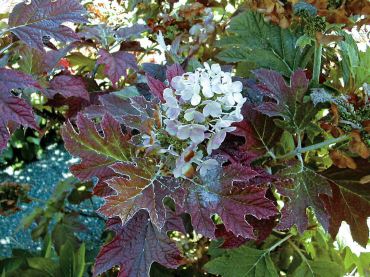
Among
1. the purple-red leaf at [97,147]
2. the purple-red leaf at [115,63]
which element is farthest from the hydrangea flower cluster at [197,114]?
the purple-red leaf at [115,63]

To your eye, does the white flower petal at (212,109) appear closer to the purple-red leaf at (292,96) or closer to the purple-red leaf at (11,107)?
the purple-red leaf at (292,96)

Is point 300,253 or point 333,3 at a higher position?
point 333,3

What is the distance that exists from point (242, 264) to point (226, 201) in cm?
37

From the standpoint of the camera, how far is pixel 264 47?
4.05ft

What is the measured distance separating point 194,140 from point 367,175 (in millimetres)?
397

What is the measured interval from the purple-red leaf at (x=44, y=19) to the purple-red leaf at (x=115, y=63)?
182 millimetres

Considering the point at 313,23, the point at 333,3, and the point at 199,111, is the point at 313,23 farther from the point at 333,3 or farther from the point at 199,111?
the point at 199,111

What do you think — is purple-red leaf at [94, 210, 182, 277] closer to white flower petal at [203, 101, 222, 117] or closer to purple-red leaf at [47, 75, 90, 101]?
white flower petal at [203, 101, 222, 117]

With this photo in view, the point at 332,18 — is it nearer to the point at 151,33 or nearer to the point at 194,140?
the point at 194,140

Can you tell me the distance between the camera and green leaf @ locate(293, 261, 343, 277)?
1.26 metres

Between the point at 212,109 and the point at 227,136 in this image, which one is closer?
the point at 212,109

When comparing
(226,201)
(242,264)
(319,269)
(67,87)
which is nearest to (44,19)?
(67,87)

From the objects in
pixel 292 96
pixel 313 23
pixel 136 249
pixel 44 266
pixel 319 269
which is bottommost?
pixel 44 266

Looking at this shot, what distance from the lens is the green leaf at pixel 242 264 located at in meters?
1.22
